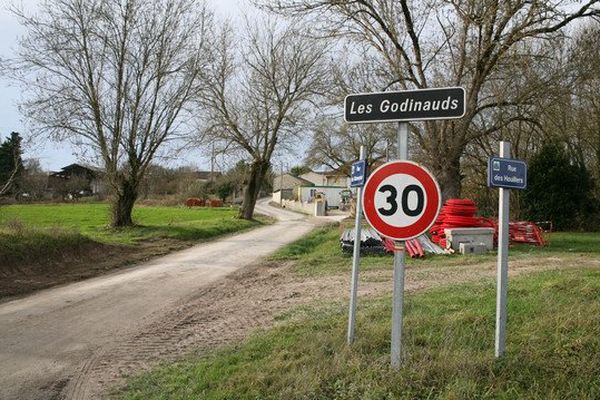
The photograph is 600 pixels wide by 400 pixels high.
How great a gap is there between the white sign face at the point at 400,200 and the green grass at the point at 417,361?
1.22 m

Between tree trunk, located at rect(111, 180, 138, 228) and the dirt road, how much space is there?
1018cm

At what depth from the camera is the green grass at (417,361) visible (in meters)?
4.17

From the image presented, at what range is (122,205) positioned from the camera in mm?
24703

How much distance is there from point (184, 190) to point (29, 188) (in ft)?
83.4

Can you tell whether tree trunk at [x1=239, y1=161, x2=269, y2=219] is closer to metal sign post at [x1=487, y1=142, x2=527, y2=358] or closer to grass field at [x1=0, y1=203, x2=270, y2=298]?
grass field at [x1=0, y1=203, x2=270, y2=298]

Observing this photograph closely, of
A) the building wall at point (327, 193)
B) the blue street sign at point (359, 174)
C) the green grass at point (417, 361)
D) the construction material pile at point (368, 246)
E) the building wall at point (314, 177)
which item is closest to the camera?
the green grass at point (417, 361)

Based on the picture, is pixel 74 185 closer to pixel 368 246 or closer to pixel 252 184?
pixel 252 184

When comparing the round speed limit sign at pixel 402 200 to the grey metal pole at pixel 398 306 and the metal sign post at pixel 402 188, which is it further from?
the grey metal pole at pixel 398 306

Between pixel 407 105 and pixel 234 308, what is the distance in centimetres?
551

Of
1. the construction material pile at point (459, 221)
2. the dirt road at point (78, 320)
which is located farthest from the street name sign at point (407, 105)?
the construction material pile at point (459, 221)

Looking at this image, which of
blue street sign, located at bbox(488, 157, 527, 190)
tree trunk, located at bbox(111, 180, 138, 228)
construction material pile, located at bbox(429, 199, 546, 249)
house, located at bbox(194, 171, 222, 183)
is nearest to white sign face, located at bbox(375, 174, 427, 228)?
blue street sign, located at bbox(488, 157, 527, 190)

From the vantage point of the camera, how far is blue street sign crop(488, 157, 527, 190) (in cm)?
471

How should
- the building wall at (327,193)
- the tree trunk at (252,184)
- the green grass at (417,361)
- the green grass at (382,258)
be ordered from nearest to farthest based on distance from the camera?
the green grass at (417,361)
the green grass at (382,258)
the tree trunk at (252,184)
the building wall at (327,193)

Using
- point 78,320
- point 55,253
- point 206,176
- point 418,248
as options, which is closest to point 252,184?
point 418,248
